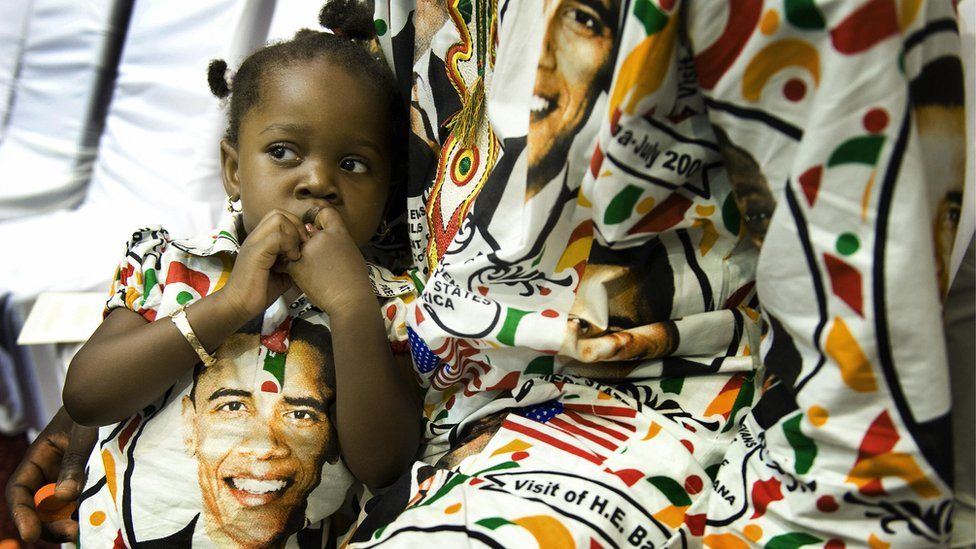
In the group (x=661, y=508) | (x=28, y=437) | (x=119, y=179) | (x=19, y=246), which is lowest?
(x=28, y=437)

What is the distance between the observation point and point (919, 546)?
1.41ft

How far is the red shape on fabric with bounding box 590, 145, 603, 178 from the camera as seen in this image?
1.62 feet

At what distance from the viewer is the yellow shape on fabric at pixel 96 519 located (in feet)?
2.40

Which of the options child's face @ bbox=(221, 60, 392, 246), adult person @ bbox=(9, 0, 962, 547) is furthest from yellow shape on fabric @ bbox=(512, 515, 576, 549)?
child's face @ bbox=(221, 60, 392, 246)

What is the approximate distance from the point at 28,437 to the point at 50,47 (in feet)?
2.67

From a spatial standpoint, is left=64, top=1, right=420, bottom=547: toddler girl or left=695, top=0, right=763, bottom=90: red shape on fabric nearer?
left=695, top=0, right=763, bottom=90: red shape on fabric

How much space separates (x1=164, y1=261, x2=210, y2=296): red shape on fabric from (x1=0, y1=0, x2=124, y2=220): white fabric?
2.91 feet

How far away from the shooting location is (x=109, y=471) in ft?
2.43

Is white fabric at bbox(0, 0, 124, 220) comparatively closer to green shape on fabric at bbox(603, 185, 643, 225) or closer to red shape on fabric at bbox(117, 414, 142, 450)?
red shape on fabric at bbox(117, 414, 142, 450)

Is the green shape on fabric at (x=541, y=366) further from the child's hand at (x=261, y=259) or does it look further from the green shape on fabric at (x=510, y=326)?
the child's hand at (x=261, y=259)

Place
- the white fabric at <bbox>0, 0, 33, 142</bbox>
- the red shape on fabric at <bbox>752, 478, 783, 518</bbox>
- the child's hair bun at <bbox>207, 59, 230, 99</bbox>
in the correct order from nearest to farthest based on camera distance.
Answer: the red shape on fabric at <bbox>752, 478, 783, 518</bbox>, the child's hair bun at <bbox>207, 59, 230, 99</bbox>, the white fabric at <bbox>0, 0, 33, 142</bbox>

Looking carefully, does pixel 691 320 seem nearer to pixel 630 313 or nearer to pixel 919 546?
pixel 630 313

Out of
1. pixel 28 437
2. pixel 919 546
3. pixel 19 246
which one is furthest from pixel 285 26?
pixel 919 546

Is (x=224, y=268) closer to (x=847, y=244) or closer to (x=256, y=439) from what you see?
(x=256, y=439)
